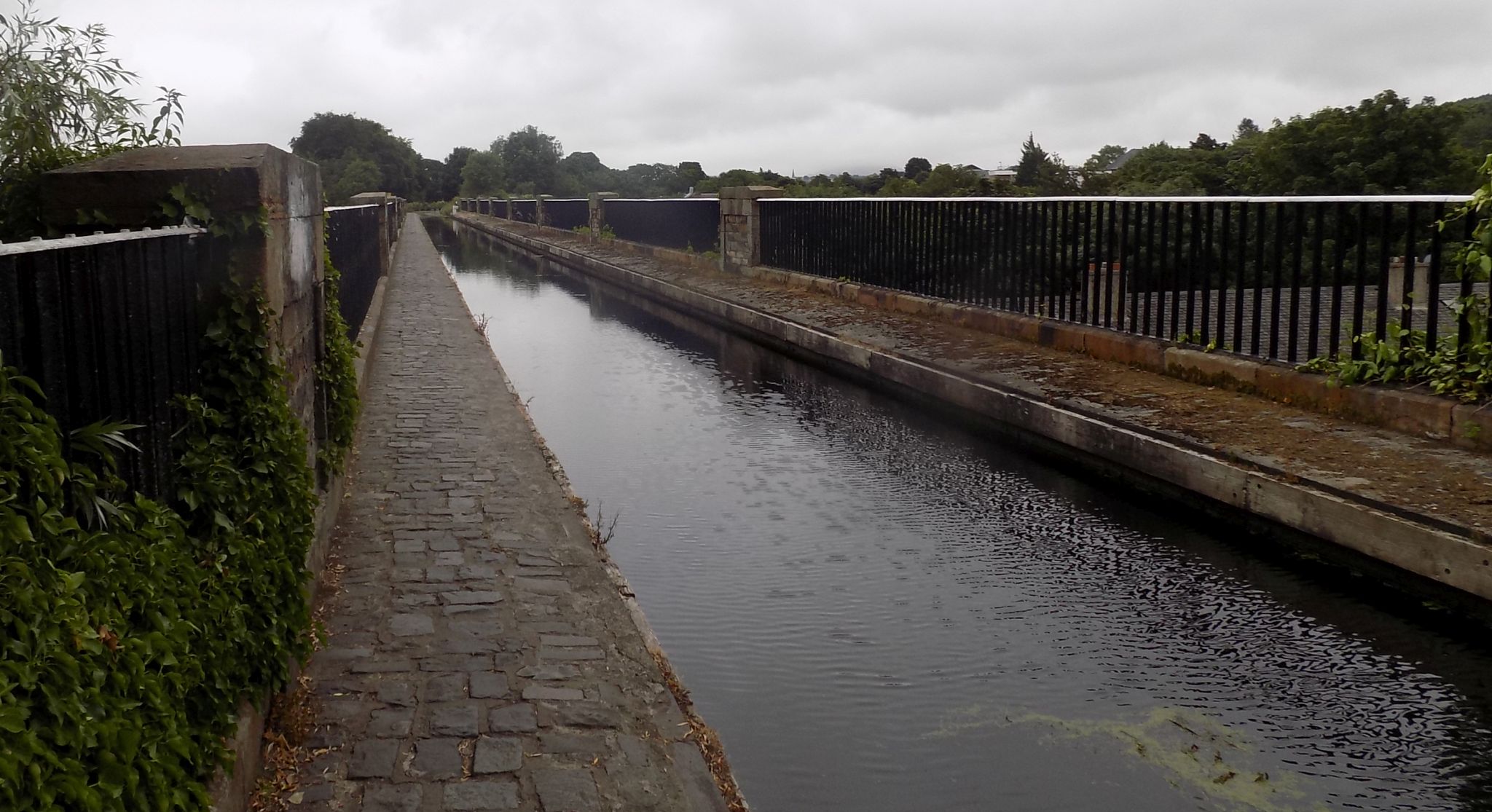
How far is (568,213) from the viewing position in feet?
155

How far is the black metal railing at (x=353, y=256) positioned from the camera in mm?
9797

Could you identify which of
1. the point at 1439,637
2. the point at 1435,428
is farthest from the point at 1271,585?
the point at 1435,428

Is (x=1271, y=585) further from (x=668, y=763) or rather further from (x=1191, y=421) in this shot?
(x=668, y=763)

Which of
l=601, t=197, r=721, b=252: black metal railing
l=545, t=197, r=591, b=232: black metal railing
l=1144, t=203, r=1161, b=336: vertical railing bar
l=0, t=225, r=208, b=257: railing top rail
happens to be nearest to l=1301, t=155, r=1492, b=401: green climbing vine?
l=1144, t=203, r=1161, b=336: vertical railing bar

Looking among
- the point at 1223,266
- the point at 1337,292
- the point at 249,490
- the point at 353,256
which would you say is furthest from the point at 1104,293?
the point at 249,490

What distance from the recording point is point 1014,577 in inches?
248

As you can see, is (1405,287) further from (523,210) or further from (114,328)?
(523,210)

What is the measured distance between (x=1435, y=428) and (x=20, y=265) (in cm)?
766

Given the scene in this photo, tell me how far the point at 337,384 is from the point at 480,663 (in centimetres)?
313

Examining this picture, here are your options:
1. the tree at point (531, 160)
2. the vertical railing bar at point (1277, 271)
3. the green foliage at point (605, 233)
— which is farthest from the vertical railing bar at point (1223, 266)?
the tree at point (531, 160)

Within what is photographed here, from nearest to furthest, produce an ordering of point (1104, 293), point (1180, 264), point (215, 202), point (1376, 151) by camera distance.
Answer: point (215, 202) < point (1180, 264) < point (1104, 293) < point (1376, 151)

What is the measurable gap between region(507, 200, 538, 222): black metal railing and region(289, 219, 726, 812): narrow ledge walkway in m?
48.6

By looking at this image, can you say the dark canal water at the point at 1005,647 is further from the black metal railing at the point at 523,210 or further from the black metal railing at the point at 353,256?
the black metal railing at the point at 523,210

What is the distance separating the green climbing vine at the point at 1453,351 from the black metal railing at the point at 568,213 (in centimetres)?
3417
